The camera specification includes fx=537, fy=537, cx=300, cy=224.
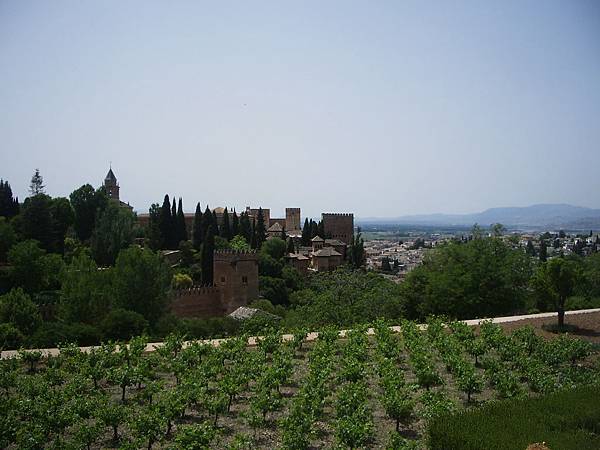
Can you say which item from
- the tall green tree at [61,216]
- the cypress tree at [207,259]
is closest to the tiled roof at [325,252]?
the cypress tree at [207,259]

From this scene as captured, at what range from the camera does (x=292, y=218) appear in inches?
3120

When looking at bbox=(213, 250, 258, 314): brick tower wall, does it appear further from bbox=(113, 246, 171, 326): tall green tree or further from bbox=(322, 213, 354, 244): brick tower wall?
bbox=(322, 213, 354, 244): brick tower wall

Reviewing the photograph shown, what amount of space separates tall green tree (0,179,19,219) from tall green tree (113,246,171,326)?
2473 centimetres

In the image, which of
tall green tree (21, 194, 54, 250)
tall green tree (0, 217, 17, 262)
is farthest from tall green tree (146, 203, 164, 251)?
tall green tree (0, 217, 17, 262)

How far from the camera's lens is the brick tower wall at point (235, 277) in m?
36.5

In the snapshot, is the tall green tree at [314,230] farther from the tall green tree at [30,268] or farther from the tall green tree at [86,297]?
the tall green tree at [86,297]

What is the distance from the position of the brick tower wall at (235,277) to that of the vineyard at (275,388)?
77.8 feet

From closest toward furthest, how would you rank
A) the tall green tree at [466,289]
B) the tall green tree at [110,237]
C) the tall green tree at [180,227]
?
the tall green tree at [466,289] → the tall green tree at [110,237] → the tall green tree at [180,227]

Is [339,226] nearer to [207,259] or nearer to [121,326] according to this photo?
[207,259]

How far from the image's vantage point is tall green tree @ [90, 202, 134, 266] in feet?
127

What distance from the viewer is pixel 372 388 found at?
10109mm

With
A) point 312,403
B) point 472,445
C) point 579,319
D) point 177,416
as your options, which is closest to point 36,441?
point 177,416

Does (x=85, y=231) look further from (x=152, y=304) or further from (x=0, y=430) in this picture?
(x=0, y=430)

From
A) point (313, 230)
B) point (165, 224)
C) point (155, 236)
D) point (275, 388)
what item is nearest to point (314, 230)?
point (313, 230)
